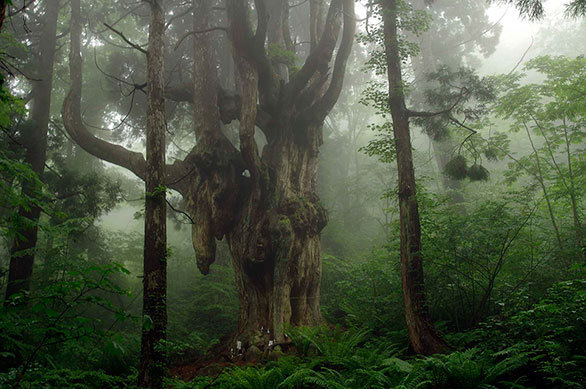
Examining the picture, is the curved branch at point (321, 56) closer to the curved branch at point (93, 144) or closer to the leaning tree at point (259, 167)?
the leaning tree at point (259, 167)

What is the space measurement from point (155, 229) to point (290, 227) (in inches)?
136

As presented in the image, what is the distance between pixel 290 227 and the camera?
873cm

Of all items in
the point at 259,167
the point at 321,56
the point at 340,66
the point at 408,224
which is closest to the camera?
the point at 408,224

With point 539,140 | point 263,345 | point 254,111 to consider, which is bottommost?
point 263,345

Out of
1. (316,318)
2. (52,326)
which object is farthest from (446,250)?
(52,326)

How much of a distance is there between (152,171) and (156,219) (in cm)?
85

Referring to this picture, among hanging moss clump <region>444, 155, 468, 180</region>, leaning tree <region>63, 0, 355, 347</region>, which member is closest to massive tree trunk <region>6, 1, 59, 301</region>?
leaning tree <region>63, 0, 355, 347</region>

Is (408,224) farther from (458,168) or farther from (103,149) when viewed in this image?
(103,149)

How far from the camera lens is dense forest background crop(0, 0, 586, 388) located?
190 inches

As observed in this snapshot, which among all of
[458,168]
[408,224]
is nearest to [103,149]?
[408,224]

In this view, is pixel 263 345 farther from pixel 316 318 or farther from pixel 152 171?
pixel 152 171

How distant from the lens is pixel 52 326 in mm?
2658

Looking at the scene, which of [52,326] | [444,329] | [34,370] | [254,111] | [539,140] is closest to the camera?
[52,326]

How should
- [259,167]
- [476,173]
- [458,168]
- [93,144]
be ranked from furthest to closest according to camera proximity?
[93,144]
[259,167]
[458,168]
[476,173]
